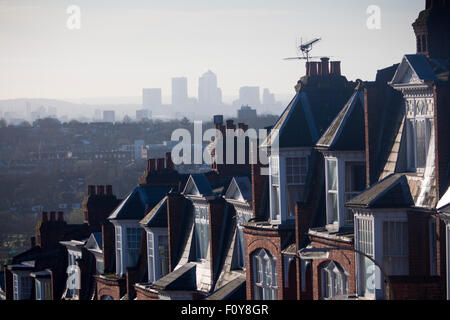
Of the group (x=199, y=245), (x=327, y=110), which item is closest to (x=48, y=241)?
(x=199, y=245)

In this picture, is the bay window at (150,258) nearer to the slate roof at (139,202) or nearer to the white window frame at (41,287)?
the slate roof at (139,202)

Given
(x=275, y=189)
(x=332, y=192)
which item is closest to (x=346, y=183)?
(x=332, y=192)

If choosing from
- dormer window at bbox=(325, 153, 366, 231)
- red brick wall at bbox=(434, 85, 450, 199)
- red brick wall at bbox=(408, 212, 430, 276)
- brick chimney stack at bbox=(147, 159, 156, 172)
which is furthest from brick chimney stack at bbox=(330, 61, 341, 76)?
brick chimney stack at bbox=(147, 159, 156, 172)

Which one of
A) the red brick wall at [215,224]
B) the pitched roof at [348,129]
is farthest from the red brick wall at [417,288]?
the red brick wall at [215,224]

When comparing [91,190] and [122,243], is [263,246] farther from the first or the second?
[91,190]
